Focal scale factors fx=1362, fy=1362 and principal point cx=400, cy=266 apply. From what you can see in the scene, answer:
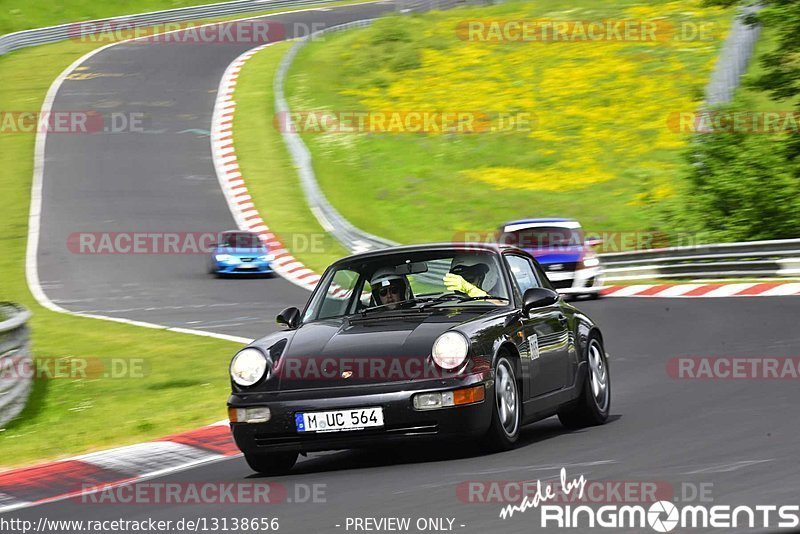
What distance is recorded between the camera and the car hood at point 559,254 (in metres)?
21.6

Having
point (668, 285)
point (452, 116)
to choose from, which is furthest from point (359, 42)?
point (668, 285)

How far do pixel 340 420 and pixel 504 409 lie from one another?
3.37ft

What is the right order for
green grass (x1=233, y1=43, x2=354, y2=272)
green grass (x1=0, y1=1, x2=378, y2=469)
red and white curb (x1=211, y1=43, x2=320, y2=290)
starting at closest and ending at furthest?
green grass (x1=0, y1=1, x2=378, y2=469), red and white curb (x1=211, y1=43, x2=320, y2=290), green grass (x1=233, y1=43, x2=354, y2=272)

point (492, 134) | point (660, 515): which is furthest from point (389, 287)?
point (492, 134)

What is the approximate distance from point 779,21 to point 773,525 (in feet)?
73.8

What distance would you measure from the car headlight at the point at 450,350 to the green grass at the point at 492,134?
71.0ft

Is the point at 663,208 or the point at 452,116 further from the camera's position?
the point at 452,116

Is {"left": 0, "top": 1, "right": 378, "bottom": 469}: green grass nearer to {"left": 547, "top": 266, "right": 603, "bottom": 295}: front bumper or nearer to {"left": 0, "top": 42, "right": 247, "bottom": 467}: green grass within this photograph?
{"left": 0, "top": 42, "right": 247, "bottom": 467}: green grass

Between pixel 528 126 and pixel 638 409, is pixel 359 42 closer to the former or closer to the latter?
pixel 528 126

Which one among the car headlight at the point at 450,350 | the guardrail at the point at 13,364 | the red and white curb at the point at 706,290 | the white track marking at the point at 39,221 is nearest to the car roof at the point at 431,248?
the car headlight at the point at 450,350

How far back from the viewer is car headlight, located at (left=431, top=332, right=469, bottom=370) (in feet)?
25.3

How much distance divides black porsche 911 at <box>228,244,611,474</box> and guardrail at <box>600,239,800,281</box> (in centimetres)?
1362

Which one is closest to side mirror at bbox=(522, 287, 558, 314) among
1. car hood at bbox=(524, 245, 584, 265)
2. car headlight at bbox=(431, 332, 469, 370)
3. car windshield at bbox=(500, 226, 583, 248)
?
car headlight at bbox=(431, 332, 469, 370)

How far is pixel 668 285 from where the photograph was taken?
75.5ft
